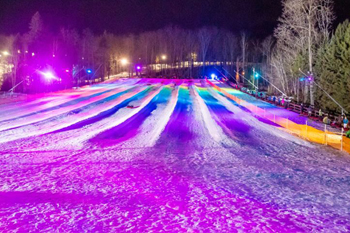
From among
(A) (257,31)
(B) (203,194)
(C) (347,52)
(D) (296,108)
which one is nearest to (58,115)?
(B) (203,194)

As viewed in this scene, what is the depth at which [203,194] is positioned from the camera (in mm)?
8367

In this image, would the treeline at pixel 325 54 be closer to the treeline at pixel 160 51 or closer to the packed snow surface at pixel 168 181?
the packed snow surface at pixel 168 181

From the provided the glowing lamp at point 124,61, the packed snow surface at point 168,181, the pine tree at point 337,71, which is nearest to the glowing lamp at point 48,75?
the glowing lamp at point 124,61

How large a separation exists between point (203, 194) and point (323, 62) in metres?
27.8

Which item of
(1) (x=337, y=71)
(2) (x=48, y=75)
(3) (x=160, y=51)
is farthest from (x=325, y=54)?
(3) (x=160, y=51)

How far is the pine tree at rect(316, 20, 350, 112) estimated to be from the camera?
83.9ft

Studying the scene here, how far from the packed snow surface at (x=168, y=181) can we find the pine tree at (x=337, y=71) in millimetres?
11133

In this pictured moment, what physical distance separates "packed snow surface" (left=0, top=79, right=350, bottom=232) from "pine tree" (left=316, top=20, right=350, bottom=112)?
1113cm

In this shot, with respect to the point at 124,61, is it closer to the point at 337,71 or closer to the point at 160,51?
the point at 160,51

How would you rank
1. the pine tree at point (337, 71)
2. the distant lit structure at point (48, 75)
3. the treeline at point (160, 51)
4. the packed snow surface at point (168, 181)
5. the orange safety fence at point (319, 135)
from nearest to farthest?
the packed snow surface at point (168, 181) → the orange safety fence at point (319, 135) → the pine tree at point (337, 71) → the distant lit structure at point (48, 75) → the treeline at point (160, 51)

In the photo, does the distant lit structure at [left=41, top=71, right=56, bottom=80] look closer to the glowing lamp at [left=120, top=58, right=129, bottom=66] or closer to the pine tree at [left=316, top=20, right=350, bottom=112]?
the glowing lamp at [left=120, top=58, right=129, bottom=66]

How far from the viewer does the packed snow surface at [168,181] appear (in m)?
6.75

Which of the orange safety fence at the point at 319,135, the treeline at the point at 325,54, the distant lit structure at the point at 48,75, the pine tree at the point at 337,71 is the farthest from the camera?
the distant lit structure at the point at 48,75

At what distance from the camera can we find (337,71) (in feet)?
92.6
